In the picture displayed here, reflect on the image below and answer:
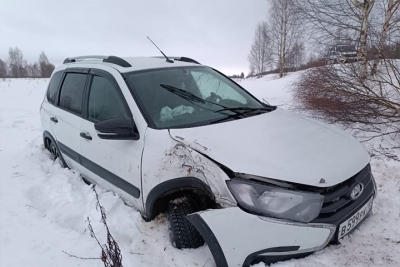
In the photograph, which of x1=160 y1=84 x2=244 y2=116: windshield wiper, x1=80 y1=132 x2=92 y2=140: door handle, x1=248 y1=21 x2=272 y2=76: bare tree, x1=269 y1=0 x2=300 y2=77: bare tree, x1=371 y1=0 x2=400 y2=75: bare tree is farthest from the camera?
x1=248 y1=21 x2=272 y2=76: bare tree

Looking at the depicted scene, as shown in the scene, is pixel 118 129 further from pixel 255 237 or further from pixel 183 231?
pixel 255 237

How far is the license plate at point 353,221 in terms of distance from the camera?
5.85 feet

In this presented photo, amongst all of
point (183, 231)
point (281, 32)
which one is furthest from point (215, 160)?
point (281, 32)

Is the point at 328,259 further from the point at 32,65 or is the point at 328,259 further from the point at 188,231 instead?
the point at 32,65

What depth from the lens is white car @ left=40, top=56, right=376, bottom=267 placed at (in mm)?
1674

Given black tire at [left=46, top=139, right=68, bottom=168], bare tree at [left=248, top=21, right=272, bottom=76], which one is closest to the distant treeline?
bare tree at [left=248, top=21, right=272, bottom=76]

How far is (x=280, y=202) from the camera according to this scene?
168cm

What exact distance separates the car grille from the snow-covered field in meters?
0.23

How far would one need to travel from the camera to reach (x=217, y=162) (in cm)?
184

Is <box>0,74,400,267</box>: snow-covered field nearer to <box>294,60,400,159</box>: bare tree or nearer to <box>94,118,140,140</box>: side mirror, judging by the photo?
<box>94,118,140,140</box>: side mirror

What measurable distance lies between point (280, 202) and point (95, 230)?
5.51ft

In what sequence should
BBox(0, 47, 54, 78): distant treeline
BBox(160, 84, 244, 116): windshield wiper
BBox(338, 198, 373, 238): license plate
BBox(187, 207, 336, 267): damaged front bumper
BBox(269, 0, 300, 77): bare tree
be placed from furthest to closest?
1. BBox(0, 47, 54, 78): distant treeline
2. BBox(269, 0, 300, 77): bare tree
3. BBox(160, 84, 244, 116): windshield wiper
4. BBox(338, 198, 373, 238): license plate
5. BBox(187, 207, 336, 267): damaged front bumper

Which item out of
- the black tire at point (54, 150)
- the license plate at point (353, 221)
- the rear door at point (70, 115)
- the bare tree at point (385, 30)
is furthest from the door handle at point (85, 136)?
the bare tree at point (385, 30)

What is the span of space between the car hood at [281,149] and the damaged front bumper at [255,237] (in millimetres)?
275
